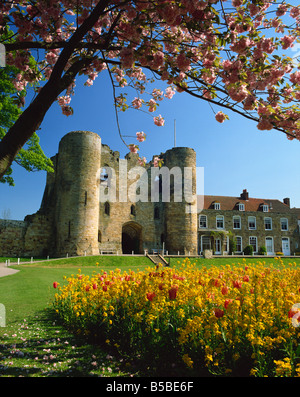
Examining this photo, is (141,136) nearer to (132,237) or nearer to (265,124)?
(265,124)

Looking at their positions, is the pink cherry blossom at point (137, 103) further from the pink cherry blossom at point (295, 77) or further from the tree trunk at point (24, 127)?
the pink cherry blossom at point (295, 77)

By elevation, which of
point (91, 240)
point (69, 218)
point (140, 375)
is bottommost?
point (140, 375)

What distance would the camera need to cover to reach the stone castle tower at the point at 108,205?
3102 centimetres

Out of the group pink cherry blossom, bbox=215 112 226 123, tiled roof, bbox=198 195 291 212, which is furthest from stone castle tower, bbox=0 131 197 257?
pink cherry blossom, bbox=215 112 226 123

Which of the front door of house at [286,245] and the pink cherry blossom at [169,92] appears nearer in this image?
the pink cherry blossom at [169,92]

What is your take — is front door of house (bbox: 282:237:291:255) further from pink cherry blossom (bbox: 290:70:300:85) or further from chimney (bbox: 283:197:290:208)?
pink cherry blossom (bbox: 290:70:300:85)

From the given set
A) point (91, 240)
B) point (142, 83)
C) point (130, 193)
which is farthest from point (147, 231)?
point (142, 83)

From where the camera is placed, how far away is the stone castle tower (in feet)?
102

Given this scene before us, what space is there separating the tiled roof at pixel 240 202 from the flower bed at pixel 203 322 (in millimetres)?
37113

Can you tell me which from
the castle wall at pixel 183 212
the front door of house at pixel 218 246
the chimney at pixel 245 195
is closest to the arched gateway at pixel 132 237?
the castle wall at pixel 183 212

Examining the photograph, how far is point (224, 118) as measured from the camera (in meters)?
5.54

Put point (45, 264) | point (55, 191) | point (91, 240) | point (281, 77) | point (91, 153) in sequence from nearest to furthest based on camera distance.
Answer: point (281, 77) → point (45, 264) → point (91, 240) → point (91, 153) → point (55, 191)
